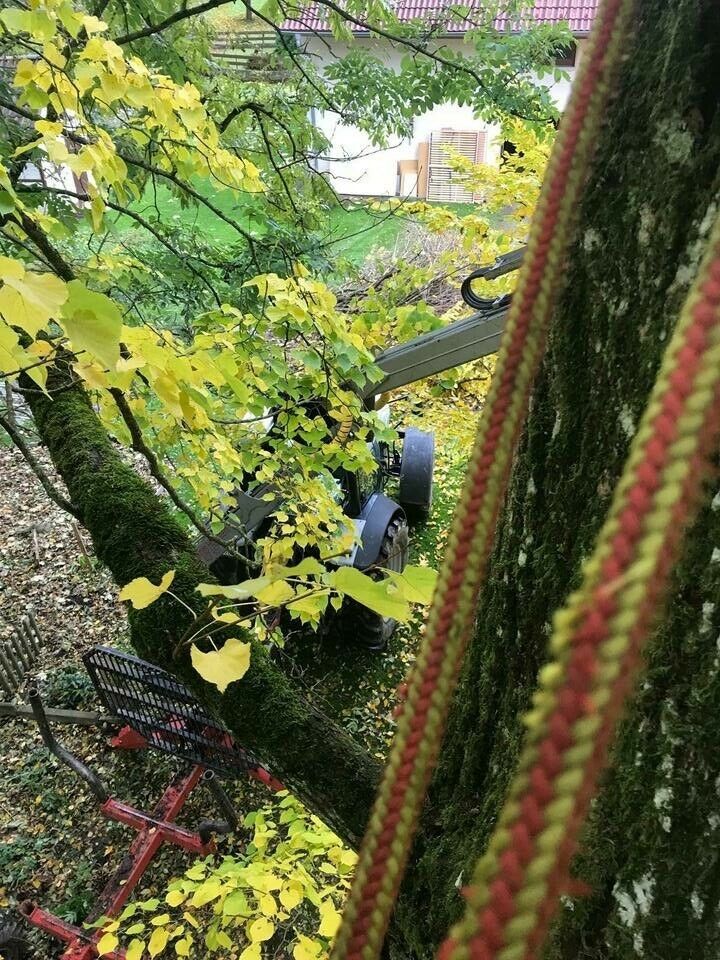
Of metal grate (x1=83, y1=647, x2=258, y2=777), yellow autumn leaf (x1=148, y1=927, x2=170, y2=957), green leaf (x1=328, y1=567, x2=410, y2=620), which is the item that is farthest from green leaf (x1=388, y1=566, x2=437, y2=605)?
metal grate (x1=83, y1=647, x2=258, y2=777)

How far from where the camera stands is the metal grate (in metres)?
3.61

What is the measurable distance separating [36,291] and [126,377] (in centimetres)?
38

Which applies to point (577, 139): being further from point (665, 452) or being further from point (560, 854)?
point (560, 854)

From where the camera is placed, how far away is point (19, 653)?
193 inches

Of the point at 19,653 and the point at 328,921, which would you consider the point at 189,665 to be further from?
the point at 19,653

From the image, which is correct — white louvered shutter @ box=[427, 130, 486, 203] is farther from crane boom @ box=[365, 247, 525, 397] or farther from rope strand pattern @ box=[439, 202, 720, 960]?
rope strand pattern @ box=[439, 202, 720, 960]

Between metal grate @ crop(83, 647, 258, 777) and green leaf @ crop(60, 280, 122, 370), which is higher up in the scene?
green leaf @ crop(60, 280, 122, 370)

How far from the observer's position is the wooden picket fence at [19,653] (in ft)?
15.7

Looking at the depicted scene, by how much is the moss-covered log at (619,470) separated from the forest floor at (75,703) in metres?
3.53

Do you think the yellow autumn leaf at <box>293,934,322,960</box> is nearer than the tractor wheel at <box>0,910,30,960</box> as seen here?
Yes

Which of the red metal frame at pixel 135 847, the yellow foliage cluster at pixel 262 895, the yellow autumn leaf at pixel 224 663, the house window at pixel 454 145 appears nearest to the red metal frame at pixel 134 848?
the red metal frame at pixel 135 847

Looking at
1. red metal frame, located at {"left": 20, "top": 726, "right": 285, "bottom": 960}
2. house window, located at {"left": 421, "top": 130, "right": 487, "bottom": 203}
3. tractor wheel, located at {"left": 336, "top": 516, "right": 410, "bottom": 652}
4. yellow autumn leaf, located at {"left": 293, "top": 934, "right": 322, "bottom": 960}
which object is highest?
house window, located at {"left": 421, "top": 130, "right": 487, "bottom": 203}

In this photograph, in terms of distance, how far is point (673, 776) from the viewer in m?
0.73

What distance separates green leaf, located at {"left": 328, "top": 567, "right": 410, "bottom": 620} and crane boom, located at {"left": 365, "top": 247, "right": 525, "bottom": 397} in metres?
2.15
